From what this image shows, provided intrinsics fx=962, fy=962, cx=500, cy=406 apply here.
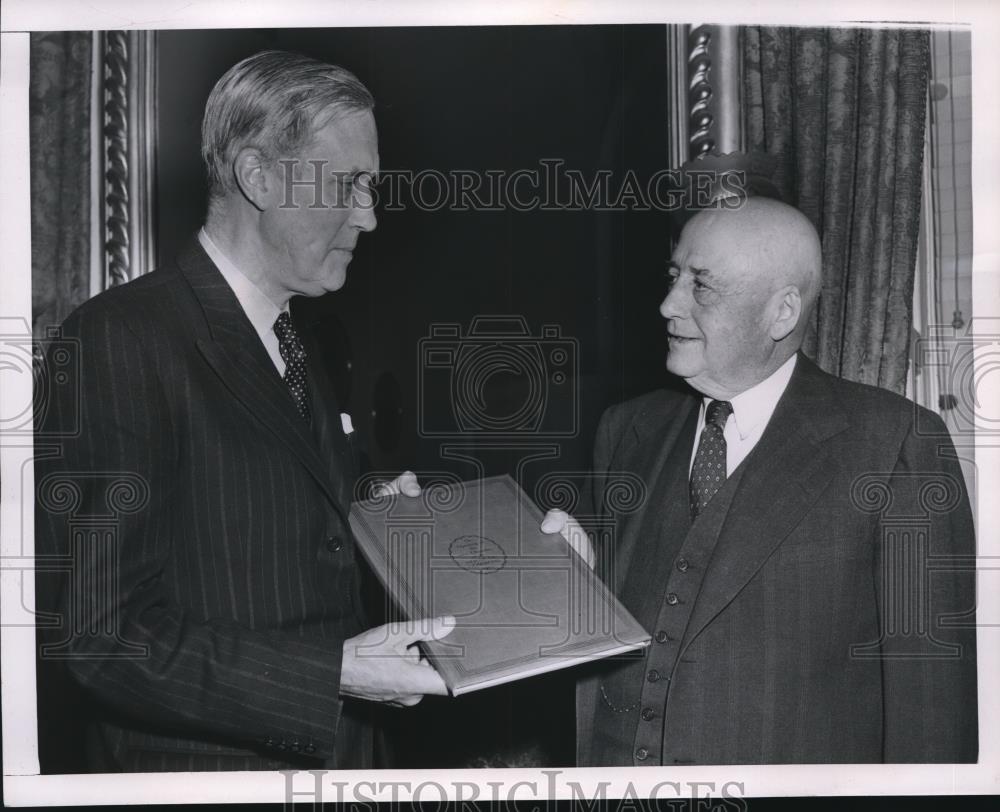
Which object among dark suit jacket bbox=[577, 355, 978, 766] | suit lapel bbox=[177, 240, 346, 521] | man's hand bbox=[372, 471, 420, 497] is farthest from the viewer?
man's hand bbox=[372, 471, 420, 497]

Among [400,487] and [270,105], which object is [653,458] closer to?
[400,487]

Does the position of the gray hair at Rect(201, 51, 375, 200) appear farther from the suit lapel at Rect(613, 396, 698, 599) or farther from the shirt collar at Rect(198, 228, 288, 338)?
the suit lapel at Rect(613, 396, 698, 599)

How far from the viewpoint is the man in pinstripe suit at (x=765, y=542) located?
2.15 meters

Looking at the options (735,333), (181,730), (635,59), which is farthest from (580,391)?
(181,730)

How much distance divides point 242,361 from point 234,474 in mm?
243

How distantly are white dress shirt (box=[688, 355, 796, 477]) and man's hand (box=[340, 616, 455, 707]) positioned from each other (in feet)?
2.43

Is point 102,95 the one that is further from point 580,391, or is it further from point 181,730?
point 181,730

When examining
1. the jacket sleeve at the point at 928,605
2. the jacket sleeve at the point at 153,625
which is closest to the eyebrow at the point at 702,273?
A: the jacket sleeve at the point at 928,605

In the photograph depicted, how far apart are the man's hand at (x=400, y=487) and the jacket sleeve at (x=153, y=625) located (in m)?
0.37

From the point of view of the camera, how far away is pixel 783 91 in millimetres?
2326

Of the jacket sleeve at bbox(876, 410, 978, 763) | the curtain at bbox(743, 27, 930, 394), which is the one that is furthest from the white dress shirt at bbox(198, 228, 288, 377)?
the jacket sleeve at bbox(876, 410, 978, 763)

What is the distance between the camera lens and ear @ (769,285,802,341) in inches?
86.0

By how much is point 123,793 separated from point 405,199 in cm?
157

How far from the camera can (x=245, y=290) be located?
83.2 inches
